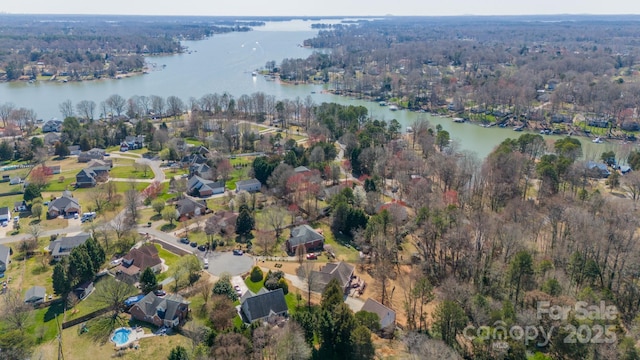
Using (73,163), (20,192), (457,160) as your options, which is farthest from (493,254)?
(73,163)

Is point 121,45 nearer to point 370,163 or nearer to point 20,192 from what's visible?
point 20,192

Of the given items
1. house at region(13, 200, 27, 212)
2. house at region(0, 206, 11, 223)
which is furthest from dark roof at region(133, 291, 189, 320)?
house at region(13, 200, 27, 212)

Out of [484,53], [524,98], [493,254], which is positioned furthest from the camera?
[484,53]

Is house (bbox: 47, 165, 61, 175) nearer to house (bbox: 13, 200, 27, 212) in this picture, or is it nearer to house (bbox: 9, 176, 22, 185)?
house (bbox: 9, 176, 22, 185)

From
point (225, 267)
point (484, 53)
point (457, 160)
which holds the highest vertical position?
point (484, 53)

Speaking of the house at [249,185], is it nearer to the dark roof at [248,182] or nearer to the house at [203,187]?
the dark roof at [248,182]

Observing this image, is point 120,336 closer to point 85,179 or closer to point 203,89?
point 85,179
